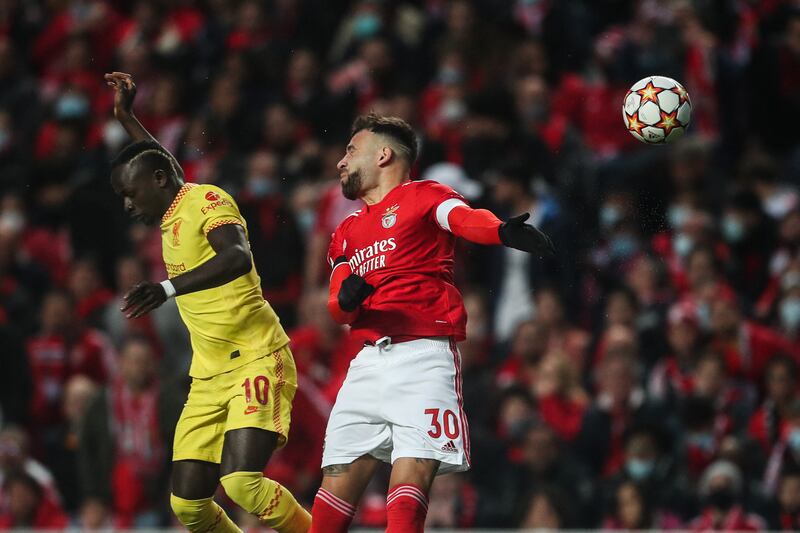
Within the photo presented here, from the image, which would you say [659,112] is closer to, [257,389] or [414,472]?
[414,472]

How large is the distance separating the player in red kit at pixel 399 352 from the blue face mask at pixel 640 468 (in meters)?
3.73

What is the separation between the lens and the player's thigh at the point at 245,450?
6695mm

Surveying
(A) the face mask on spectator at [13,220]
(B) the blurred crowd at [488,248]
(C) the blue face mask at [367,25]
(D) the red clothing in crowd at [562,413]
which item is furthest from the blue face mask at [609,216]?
(A) the face mask on spectator at [13,220]

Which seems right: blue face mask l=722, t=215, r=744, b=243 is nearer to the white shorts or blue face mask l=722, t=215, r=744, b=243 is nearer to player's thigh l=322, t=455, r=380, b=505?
the white shorts

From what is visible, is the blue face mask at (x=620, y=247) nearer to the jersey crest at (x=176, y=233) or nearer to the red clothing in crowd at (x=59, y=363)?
the red clothing in crowd at (x=59, y=363)

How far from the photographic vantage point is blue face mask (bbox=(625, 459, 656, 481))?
10133mm

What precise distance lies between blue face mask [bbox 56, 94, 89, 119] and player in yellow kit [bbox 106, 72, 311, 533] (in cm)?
709

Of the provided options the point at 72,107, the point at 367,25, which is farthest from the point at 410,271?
the point at 72,107

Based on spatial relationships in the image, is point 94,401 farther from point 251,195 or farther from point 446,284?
point 446,284

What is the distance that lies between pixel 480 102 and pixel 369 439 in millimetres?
6117

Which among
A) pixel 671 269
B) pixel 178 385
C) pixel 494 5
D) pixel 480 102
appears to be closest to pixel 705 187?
pixel 671 269

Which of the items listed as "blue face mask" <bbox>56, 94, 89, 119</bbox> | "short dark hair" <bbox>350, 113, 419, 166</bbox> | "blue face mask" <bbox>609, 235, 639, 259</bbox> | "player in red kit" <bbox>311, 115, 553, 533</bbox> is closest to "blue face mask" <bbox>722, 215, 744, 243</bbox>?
"blue face mask" <bbox>609, 235, 639, 259</bbox>

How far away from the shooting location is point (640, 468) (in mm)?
10164

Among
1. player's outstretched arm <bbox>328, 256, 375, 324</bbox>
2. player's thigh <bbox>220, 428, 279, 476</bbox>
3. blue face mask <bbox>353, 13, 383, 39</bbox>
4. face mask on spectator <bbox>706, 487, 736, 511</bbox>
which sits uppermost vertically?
blue face mask <bbox>353, 13, 383, 39</bbox>
